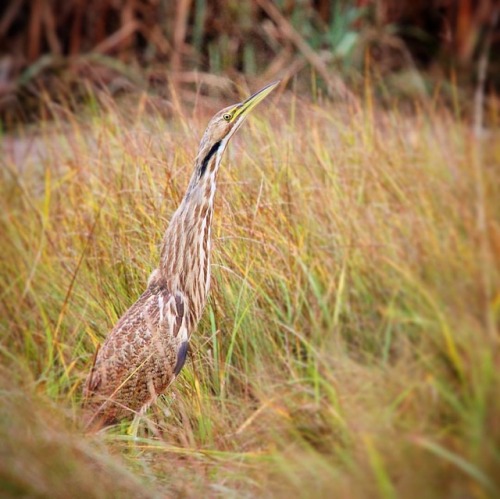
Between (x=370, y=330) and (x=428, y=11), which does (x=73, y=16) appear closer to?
(x=428, y=11)

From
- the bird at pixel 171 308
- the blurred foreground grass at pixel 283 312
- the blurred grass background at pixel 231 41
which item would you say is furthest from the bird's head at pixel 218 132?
the blurred grass background at pixel 231 41

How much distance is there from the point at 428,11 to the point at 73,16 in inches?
67.7

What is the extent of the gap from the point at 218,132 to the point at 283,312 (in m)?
0.36

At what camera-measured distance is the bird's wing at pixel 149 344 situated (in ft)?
6.31

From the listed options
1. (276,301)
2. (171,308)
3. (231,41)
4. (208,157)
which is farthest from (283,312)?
(231,41)

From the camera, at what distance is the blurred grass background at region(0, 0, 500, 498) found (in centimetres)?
143

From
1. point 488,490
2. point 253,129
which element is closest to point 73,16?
point 253,129

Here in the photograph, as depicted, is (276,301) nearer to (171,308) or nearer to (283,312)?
(283,312)

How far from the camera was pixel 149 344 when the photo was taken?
1.93 metres

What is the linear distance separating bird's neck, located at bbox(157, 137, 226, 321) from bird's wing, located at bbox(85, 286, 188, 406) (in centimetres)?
3

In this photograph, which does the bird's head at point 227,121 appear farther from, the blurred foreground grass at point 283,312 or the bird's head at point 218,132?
the blurred foreground grass at point 283,312

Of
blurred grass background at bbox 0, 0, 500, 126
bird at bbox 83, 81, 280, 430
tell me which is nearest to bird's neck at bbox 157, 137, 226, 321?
bird at bbox 83, 81, 280, 430

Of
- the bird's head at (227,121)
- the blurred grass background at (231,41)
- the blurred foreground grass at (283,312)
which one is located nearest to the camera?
the blurred foreground grass at (283,312)

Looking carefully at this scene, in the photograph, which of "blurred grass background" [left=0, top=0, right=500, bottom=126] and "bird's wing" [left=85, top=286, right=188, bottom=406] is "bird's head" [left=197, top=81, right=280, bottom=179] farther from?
"blurred grass background" [left=0, top=0, right=500, bottom=126]
